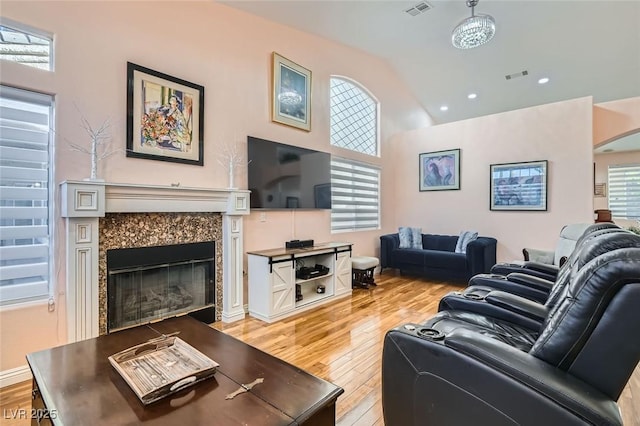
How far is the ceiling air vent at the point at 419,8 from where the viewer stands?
12.6ft

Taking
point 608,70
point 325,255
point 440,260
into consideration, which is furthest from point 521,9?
point 325,255

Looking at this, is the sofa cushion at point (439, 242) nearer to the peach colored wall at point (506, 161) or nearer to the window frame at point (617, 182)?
the peach colored wall at point (506, 161)

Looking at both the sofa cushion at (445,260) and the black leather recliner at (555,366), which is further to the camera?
the sofa cushion at (445,260)

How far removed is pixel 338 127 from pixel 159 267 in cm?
347

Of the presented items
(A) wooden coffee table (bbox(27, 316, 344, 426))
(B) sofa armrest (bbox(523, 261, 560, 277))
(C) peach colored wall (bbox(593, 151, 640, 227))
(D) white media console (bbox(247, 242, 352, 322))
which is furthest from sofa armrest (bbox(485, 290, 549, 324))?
(C) peach colored wall (bbox(593, 151, 640, 227))

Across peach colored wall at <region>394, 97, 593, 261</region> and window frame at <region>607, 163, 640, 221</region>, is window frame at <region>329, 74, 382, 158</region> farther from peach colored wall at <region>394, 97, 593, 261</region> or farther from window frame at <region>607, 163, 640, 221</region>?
window frame at <region>607, 163, 640, 221</region>

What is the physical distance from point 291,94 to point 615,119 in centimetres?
480

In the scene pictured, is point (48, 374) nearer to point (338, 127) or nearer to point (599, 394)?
point (599, 394)

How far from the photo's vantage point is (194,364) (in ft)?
4.35

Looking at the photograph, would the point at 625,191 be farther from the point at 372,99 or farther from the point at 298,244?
the point at 298,244

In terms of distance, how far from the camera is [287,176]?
398cm

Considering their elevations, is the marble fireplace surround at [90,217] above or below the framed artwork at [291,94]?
below

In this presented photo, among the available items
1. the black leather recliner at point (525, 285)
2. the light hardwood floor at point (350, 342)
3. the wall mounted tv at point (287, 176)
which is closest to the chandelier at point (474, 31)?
the wall mounted tv at point (287, 176)

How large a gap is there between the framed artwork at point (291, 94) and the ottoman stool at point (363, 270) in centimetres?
215
